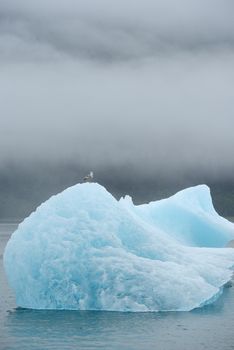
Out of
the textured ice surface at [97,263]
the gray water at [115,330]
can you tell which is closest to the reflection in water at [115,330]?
the gray water at [115,330]

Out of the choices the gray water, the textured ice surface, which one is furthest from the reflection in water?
the textured ice surface

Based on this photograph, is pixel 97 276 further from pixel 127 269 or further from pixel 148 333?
pixel 148 333

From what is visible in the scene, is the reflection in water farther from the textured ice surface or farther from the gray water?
the textured ice surface

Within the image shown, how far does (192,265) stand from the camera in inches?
919

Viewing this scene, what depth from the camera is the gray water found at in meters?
19.0

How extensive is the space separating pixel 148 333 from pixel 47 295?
3.86m

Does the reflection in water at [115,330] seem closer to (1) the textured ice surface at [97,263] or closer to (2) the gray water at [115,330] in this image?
(2) the gray water at [115,330]

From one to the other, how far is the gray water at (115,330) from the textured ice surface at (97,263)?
430 millimetres

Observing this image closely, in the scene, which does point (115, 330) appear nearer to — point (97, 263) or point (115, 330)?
point (115, 330)

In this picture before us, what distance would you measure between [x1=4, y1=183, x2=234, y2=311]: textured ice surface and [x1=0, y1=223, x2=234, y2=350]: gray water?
1.41 feet

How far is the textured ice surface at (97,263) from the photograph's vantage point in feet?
71.1

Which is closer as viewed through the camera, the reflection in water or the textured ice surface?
the reflection in water

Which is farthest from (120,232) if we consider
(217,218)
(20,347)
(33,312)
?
(217,218)

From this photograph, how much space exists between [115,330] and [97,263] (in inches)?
86.4
